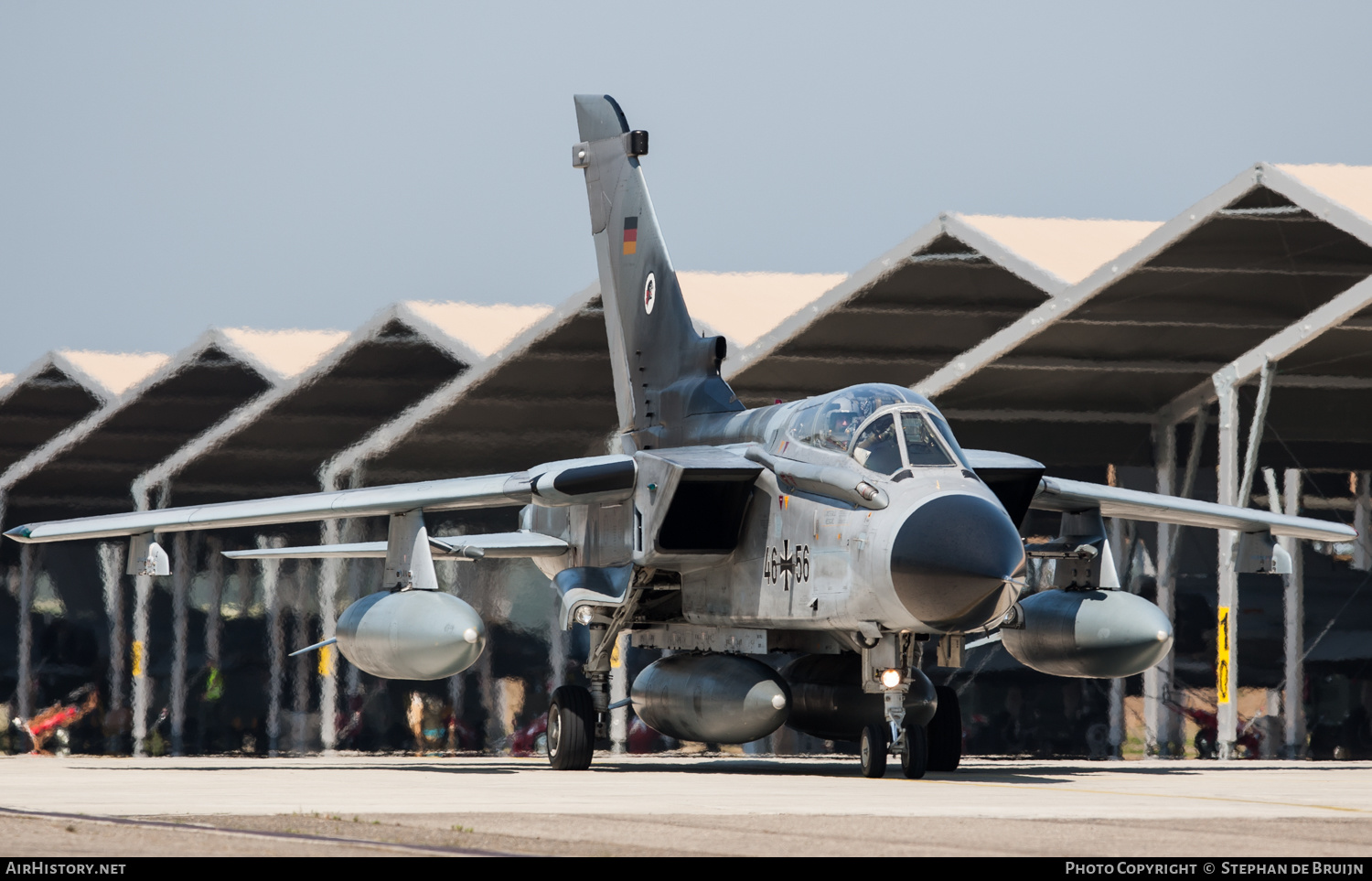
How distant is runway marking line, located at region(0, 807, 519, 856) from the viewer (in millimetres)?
7102

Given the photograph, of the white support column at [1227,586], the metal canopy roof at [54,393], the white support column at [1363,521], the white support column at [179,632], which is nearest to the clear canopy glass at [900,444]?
the white support column at [1227,586]

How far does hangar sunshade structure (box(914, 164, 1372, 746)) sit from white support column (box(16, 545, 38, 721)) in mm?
14292

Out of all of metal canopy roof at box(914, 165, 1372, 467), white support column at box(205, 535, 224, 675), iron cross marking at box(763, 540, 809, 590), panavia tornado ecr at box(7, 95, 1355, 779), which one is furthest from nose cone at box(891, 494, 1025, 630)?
white support column at box(205, 535, 224, 675)

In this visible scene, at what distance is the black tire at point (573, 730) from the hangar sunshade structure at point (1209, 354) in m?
5.93

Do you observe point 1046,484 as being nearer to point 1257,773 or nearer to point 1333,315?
point 1257,773

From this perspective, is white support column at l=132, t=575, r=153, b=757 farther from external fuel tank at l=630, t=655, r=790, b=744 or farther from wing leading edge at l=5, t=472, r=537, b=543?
external fuel tank at l=630, t=655, r=790, b=744

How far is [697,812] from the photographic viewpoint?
905 centimetres

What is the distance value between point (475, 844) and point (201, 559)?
2230 centimetres

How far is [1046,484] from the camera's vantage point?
48.2ft

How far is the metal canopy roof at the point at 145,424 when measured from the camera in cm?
2425

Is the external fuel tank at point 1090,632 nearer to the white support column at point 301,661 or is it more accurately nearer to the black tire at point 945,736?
the black tire at point 945,736

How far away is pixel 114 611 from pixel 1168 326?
16.2m

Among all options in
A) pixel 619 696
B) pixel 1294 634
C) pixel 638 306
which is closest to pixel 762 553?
pixel 638 306
